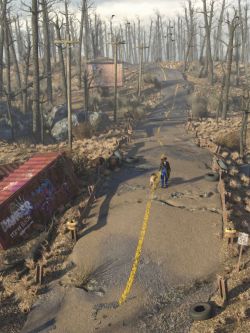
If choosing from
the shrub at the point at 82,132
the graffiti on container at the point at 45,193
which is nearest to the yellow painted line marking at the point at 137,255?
the graffiti on container at the point at 45,193

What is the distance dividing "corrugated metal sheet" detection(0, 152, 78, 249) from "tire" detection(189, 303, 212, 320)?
785 centimetres

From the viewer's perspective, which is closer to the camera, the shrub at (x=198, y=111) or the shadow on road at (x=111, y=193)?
the shadow on road at (x=111, y=193)

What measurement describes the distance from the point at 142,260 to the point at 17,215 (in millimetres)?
5651

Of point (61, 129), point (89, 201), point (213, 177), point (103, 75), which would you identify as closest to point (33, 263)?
point (89, 201)

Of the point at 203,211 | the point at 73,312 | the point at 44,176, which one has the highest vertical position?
the point at 44,176

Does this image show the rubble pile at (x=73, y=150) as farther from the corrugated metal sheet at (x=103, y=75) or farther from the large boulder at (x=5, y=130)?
the corrugated metal sheet at (x=103, y=75)

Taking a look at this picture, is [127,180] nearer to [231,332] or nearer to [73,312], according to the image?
[73,312]

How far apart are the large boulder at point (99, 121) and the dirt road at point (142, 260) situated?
17.7 m

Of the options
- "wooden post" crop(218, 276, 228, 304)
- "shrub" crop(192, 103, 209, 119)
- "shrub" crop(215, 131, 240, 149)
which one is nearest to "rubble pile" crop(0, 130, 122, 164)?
"shrub" crop(215, 131, 240, 149)

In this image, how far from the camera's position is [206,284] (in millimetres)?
11594

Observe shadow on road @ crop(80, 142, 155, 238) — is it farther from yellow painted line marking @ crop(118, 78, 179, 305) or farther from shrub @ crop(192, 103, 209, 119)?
shrub @ crop(192, 103, 209, 119)

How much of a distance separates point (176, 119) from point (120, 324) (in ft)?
113

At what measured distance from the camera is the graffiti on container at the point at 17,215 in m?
14.9

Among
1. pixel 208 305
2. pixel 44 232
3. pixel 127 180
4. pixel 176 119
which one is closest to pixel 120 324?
pixel 208 305
